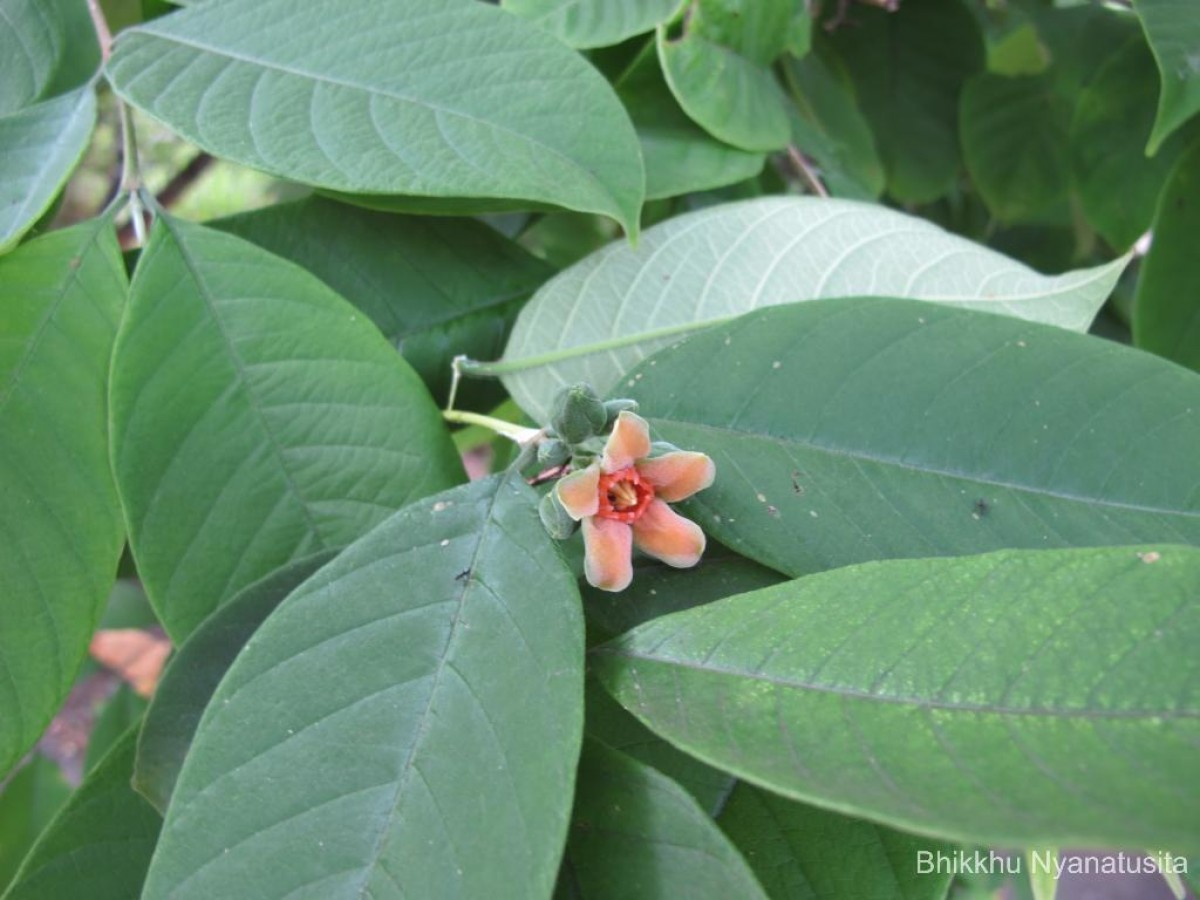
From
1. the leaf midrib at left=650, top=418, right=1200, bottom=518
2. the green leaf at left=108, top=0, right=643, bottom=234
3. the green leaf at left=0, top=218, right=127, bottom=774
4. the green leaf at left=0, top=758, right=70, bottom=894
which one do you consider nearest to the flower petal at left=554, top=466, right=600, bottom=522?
the leaf midrib at left=650, top=418, right=1200, bottom=518

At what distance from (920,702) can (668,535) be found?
18 cm

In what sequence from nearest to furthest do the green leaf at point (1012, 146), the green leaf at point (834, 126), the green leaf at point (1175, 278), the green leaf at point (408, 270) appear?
the green leaf at point (408, 270) → the green leaf at point (1175, 278) → the green leaf at point (834, 126) → the green leaf at point (1012, 146)

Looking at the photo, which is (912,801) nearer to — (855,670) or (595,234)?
(855,670)

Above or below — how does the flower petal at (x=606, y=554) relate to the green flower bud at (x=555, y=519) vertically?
below

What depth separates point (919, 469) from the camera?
571 millimetres

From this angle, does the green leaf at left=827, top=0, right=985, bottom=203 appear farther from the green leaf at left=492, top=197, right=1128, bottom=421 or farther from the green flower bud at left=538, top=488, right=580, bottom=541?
the green flower bud at left=538, top=488, right=580, bottom=541

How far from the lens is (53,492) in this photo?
2.02 feet

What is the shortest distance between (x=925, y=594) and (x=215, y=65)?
615 millimetres

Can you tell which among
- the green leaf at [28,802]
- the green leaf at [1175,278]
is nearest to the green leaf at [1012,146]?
the green leaf at [1175,278]

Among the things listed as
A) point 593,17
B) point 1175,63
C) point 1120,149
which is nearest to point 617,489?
point 593,17

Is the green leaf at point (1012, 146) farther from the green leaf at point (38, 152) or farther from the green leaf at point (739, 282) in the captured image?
the green leaf at point (38, 152)

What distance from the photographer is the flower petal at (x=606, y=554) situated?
1.74 feet

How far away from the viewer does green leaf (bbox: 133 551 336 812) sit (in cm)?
58

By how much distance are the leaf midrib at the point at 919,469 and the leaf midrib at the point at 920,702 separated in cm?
16
